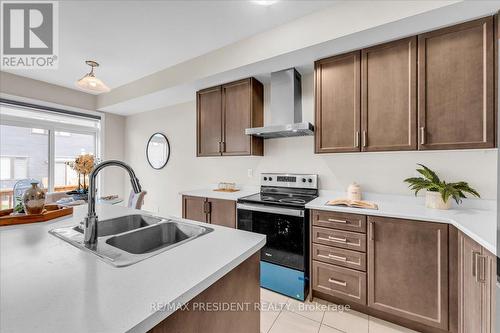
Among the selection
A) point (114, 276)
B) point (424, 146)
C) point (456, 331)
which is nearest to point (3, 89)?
point (114, 276)

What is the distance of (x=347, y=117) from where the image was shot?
80.9 inches

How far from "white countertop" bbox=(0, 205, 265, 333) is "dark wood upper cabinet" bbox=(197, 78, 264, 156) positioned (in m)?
1.81

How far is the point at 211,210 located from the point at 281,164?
1045 millimetres

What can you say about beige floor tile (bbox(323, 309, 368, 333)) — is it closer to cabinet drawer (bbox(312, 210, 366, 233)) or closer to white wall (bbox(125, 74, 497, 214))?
cabinet drawer (bbox(312, 210, 366, 233))

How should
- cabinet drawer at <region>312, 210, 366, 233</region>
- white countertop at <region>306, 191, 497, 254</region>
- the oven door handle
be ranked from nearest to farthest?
1. white countertop at <region>306, 191, 497, 254</region>
2. cabinet drawer at <region>312, 210, 366, 233</region>
3. the oven door handle

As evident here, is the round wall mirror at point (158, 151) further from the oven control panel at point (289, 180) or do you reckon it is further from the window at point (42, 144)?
the oven control panel at point (289, 180)

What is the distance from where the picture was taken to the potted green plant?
5.49 feet

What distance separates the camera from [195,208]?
2.77m

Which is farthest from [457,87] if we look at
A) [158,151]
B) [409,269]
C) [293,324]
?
[158,151]

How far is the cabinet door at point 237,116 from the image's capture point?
8.73ft

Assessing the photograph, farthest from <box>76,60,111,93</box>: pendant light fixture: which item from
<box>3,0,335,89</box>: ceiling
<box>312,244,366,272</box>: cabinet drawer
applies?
<box>312,244,366,272</box>: cabinet drawer

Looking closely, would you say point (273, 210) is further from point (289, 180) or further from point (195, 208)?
point (195, 208)

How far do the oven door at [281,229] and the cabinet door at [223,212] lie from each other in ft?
0.63

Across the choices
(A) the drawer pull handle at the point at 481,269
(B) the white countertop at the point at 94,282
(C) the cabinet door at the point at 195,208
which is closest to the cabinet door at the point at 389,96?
(A) the drawer pull handle at the point at 481,269
